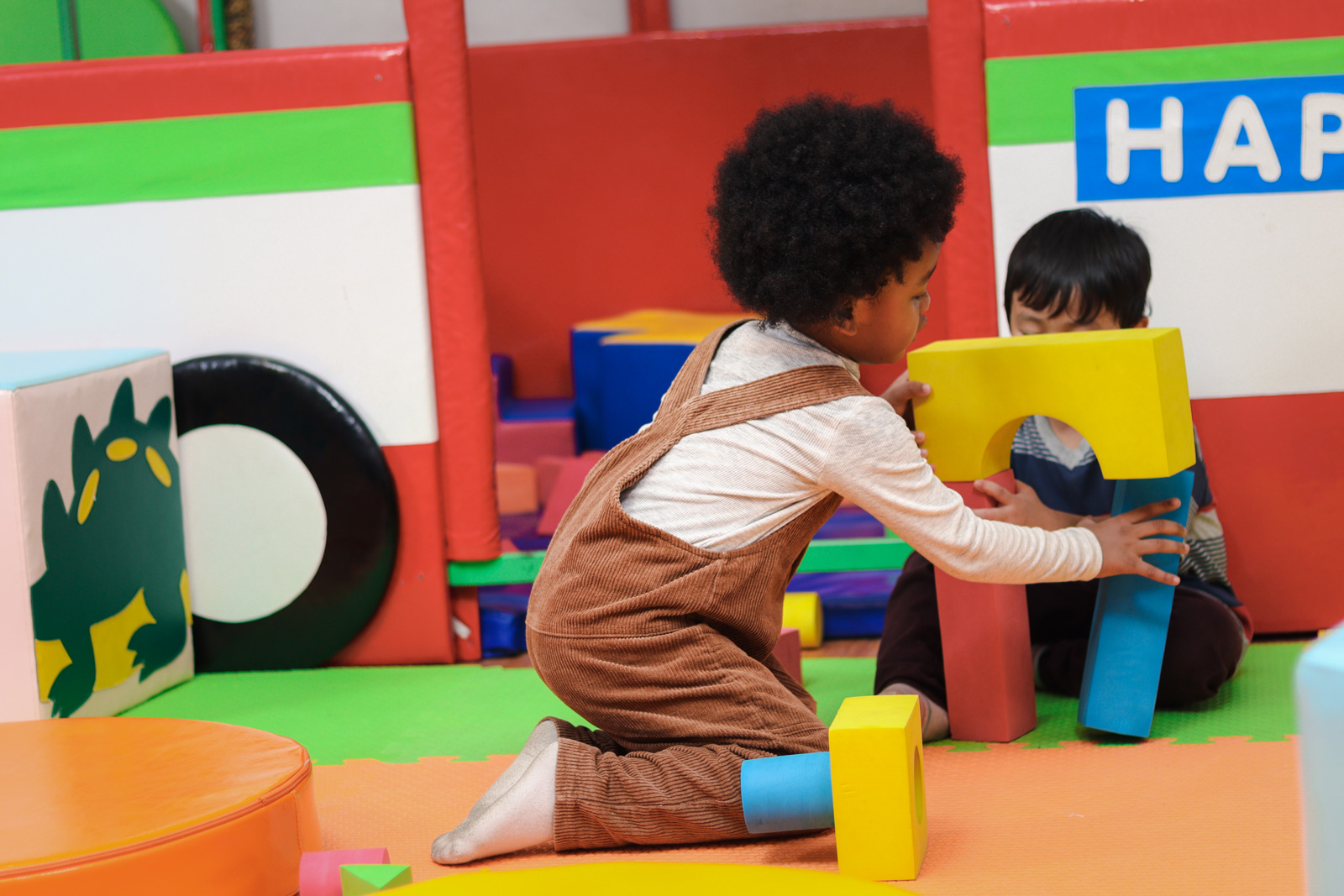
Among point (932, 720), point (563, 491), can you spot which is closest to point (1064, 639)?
point (932, 720)

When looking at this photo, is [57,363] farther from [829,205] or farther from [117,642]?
[829,205]

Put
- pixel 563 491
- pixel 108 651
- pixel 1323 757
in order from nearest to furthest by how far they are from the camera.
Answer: pixel 1323 757 < pixel 108 651 < pixel 563 491

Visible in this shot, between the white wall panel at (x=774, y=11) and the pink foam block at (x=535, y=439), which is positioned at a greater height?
the white wall panel at (x=774, y=11)

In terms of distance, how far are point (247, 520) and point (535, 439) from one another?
1240 mm

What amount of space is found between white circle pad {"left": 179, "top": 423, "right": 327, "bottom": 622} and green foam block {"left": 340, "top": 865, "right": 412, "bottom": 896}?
0.88 meters

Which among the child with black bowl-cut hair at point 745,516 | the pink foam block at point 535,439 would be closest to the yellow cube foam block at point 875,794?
the child with black bowl-cut hair at point 745,516

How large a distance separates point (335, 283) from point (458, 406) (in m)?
0.25

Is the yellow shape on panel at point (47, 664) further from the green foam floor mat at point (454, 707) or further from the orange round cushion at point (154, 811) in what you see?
the orange round cushion at point (154, 811)

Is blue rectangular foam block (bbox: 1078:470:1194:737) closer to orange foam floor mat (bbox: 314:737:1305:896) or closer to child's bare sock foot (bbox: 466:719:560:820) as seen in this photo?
orange foam floor mat (bbox: 314:737:1305:896)

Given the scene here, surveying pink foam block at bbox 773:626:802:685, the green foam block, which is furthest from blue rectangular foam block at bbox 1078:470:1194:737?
the green foam block

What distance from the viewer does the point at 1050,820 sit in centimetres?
114

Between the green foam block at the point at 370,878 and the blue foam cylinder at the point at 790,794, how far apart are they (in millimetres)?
296

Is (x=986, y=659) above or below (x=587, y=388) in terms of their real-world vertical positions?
below

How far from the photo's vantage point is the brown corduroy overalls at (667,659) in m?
1.11
